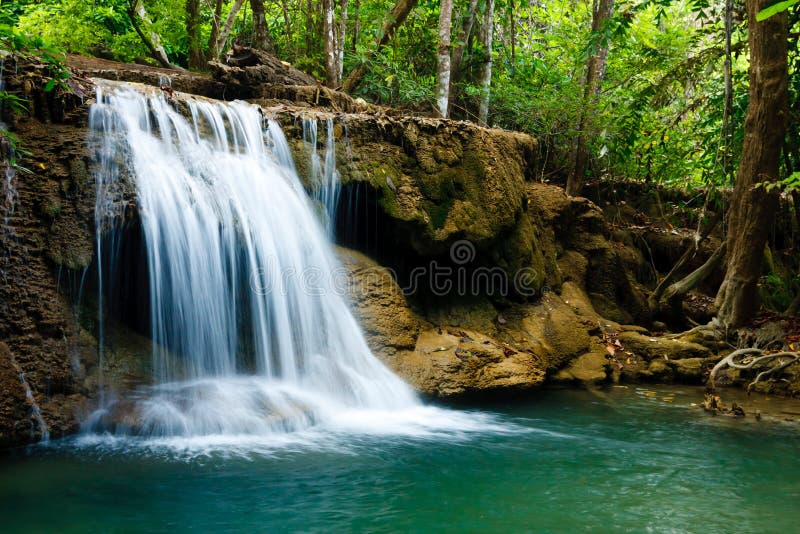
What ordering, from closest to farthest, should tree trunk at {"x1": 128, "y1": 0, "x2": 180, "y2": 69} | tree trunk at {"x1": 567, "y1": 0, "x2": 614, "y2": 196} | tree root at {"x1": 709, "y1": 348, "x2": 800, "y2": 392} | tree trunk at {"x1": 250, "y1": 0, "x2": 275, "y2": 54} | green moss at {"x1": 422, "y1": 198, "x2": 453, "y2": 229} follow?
tree root at {"x1": 709, "y1": 348, "x2": 800, "y2": 392} < green moss at {"x1": 422, "y1": 198, "x2": 453, "y2": 229} < tree trunk at {"x1": 128, "y1": 0, "x2": 180, "y2": 69} < tree trunk at {"x1": 250, "y1": 0, "x2": 275, "y2": 54} < tree trunk at {"x1": 567, "y1": 0, "x2": 614, "y2": 196}

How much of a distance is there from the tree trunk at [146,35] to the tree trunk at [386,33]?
344 cm

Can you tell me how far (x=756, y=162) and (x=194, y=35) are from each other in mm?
10485

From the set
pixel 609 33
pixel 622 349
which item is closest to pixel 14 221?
pixel 622 349

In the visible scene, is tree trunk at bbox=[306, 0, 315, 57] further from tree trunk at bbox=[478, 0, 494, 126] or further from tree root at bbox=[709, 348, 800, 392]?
tree root at bbox=[709, 348, 800, 392]

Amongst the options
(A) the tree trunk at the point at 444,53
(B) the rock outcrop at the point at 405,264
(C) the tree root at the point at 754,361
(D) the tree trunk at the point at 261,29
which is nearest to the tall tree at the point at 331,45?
(B) the rock outcrop at the point at 405,264

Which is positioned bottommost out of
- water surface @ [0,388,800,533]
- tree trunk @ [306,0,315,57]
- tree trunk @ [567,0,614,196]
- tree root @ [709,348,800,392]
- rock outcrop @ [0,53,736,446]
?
water surface @ [0,388,800,533]

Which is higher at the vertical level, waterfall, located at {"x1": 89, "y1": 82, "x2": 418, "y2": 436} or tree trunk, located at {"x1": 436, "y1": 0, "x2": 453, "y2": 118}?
tree trunk, located at {"x1": 436, "y1": 0, "x2": 453, "y2": 118}

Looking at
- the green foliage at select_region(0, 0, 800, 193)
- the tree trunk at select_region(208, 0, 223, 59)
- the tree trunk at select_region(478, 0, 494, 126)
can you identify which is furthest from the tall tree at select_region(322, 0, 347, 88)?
the tree trunk at select_region(478, 0, 494, 126)

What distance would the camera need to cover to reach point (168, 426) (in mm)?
5652

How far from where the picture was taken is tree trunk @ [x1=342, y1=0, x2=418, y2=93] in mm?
11992

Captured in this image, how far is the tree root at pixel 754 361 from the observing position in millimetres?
8070

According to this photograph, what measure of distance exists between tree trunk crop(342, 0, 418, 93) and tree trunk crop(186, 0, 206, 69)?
3.41 metres

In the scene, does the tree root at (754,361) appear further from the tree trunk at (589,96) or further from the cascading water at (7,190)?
the cascading water at (7,190)

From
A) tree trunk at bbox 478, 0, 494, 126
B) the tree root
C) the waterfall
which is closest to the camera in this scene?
the waterfall
